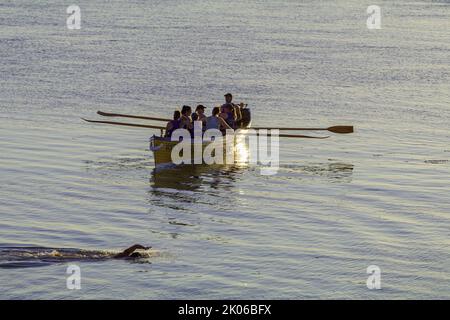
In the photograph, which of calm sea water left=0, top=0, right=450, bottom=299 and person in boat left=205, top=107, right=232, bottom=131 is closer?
calm sea water left=0, top=0, right=450, bottom=299

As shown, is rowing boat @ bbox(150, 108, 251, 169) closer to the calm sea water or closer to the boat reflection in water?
the boat reflection in water

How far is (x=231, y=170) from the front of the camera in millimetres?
32500

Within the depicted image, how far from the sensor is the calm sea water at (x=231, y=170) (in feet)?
71.2

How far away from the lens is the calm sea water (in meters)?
21.7

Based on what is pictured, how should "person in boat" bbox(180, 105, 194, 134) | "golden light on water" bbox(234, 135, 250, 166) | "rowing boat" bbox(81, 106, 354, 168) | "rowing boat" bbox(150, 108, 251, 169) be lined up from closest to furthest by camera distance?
"rowing boat" bbox(150, 108, 251, 169) < "rowing boat" bbox(81, 106, 354, 168) < "person in boat" bbox(180, 105, 194, 134) < "golden light on water" bbox(234, 135, 250, 166)

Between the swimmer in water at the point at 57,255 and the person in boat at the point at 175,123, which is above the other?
the person in boat at the point at 175,123

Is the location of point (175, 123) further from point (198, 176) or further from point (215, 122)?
point (215, 122)

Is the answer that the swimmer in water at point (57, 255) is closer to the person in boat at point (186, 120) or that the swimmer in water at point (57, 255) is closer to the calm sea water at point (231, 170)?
the calm sea water at point (231, 170)

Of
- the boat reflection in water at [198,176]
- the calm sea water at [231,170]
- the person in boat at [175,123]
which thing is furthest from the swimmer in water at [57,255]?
the person in boat at [175,123]

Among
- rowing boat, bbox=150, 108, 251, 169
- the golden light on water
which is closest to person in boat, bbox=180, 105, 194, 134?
rowing boat, bbox=150, 108, 251, 169

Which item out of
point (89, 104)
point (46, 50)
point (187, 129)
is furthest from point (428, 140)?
point (46, 50)

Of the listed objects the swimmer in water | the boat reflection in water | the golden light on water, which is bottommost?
the swimmer in water

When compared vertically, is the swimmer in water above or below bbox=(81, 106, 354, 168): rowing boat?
below

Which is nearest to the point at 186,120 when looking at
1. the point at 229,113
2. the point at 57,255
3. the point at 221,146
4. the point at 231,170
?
the point at 221,146
